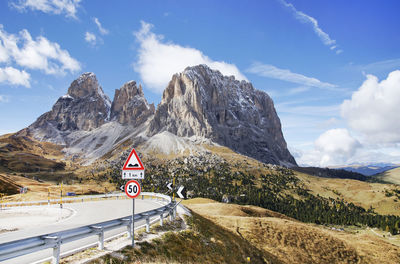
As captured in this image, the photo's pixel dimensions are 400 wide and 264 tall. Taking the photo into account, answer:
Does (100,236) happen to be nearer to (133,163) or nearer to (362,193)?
(133,163)

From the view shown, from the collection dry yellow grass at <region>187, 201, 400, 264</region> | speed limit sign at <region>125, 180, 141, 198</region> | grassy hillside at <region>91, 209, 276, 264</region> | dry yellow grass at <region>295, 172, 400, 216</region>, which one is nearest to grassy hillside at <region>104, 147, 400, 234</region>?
dry yellow grass at <region>295, 172, 400, 216</region>

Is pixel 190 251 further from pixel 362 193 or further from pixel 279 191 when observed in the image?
pixel 362 193

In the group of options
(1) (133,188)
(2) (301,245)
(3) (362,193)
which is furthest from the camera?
(3) (362,193)

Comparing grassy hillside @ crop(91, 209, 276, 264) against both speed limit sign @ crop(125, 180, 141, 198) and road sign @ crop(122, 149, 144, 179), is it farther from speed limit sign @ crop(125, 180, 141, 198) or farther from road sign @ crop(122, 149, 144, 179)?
road sign @ crop(122, 149, 144, 179)

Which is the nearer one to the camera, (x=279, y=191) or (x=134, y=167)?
(x=134, y=167)

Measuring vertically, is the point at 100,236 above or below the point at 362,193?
above

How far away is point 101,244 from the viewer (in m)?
11.0

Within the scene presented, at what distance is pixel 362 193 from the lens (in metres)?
175

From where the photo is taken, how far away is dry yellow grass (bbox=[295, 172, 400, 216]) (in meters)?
152

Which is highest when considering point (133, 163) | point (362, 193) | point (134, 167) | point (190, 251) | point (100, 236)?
point (133, 163)

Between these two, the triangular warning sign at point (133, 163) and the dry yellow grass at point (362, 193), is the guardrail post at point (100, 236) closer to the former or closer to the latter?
the triangular warning sign at point (133, 163)

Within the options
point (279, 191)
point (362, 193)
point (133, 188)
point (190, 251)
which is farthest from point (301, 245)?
point (362, 193)

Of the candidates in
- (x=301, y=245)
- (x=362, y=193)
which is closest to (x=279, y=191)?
(x=362, y=193)

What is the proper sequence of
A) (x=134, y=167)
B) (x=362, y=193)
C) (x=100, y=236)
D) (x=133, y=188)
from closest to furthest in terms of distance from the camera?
(x=100, y=236)
(x=133, y=188)
(x=134, y=167)
(x=362, y=193)
